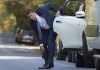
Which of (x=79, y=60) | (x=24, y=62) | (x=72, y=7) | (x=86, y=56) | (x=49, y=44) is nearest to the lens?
(x=86, y=56)

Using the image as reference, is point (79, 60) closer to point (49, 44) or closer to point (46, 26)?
point (49, 44)

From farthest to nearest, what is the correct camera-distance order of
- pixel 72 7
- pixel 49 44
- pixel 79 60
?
pixel 72 7 → pixel 79 60 → pixel 49 44

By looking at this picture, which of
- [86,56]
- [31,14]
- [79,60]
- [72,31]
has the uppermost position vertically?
[31,14]

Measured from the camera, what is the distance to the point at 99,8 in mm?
11469

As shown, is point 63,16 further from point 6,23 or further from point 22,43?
point 6,23

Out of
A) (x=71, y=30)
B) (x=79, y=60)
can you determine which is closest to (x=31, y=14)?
(x=71, y=30)

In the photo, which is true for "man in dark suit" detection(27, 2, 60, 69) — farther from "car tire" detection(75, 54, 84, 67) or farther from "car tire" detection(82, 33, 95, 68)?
"car tire" detection(75, 54, 84, 67)

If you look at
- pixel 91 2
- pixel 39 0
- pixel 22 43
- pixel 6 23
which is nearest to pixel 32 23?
pixel 91 2

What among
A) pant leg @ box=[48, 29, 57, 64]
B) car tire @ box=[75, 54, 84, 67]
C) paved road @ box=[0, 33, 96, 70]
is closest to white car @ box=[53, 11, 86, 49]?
pant leg @ box=[48, 29, 57, 64]

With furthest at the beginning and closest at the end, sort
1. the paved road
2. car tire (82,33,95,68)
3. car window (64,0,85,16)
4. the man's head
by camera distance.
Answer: the paved road, car window (64,0,85,16), the man's head, car tire (82,33,95,68)

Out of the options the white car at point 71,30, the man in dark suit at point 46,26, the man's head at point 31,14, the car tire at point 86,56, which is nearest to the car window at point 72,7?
the man in dark suit at point 46,26

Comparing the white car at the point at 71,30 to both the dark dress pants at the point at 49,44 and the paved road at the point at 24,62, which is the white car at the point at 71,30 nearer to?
the dark dress pants at the point at 49,44

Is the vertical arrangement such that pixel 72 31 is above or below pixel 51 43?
above

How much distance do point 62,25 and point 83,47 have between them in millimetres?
1032
